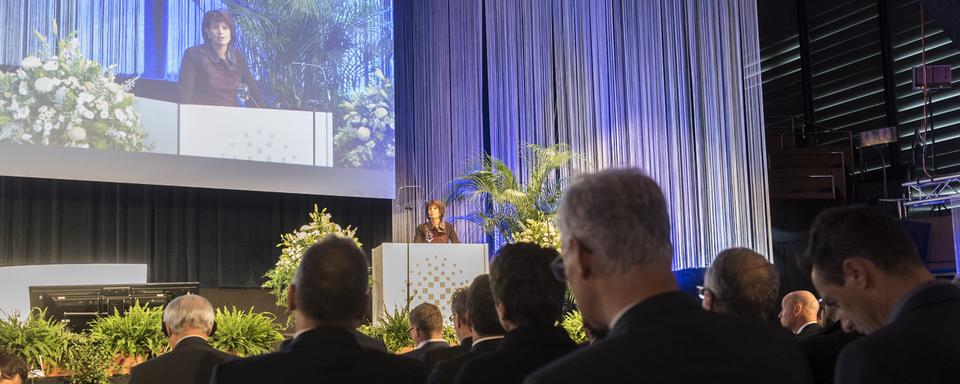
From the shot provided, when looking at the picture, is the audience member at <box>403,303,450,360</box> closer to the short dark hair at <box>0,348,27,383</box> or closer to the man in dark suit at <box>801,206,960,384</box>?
the short dark hair at <box>0,348,27,383</box>

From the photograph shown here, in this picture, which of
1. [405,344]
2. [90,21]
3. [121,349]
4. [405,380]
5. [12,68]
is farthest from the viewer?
[90,21]

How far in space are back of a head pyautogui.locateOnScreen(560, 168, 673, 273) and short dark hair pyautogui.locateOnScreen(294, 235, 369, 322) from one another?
0.80 meters

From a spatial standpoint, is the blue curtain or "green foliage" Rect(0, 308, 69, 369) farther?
the blue curtain

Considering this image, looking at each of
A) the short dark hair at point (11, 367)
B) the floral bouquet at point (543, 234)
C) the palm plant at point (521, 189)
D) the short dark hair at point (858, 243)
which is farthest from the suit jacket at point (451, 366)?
the palm plant at point (521, 189)

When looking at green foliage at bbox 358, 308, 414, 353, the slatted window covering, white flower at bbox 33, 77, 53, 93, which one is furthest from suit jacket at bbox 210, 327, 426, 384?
the slatted window covering

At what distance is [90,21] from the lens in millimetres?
9820

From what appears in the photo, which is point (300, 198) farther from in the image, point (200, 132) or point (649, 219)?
point (649, 219)

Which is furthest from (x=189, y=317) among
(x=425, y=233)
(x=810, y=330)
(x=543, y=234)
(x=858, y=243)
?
(x=425, y=233)

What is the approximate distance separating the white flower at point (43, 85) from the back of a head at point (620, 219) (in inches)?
359

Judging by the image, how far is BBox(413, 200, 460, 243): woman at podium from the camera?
28.9ft

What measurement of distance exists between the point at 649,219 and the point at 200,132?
30.7ft

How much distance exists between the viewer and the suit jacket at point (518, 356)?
2.04 meters

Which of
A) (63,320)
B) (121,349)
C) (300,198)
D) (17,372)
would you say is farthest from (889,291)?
(300,198)

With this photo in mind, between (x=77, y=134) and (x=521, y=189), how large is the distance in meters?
4.51
